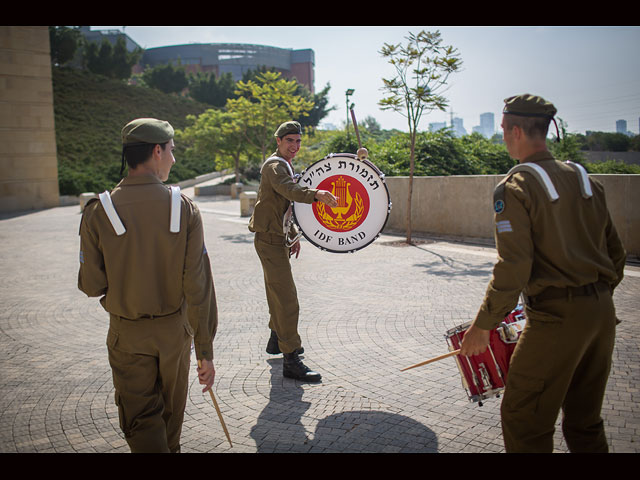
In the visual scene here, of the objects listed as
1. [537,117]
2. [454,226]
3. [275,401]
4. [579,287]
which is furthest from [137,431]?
[454,226]

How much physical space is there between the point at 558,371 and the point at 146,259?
2.08 m

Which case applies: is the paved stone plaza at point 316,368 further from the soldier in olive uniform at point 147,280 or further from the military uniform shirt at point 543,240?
the military uniform shirt at point 543,240

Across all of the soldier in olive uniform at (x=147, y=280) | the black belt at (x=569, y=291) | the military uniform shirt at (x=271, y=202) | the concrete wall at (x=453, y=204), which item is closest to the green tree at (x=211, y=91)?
the concrete wall at (x=453, y=204)

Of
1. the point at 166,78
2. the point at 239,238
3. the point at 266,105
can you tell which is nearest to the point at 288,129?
the point at 239,238

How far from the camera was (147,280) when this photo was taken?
2588 mm

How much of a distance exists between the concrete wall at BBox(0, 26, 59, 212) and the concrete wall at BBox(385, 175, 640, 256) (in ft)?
68.0

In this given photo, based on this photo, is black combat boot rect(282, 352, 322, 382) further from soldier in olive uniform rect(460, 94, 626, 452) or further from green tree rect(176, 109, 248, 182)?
green tree rect(176, 109, 248, 182)

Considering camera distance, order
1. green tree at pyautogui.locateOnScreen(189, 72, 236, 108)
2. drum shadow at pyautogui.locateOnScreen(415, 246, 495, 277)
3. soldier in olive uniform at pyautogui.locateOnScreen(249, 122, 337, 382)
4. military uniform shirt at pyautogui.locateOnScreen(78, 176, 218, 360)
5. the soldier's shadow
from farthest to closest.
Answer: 1. green tree at pyautogui.locateOnScreen(189, 72, 236, 108)
2. drum shadow at pyautogui.locateOnScreen(415, 246, 495, 277)
3. soldier in olive uniform at pyautogui.locateOnScreen(249, 122, 337, 382)
4. the soldier's shadow
5. military uniform shirt at pyautogui.locateOnScreen(78, 176, 218, 360)

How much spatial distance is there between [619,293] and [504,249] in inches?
222

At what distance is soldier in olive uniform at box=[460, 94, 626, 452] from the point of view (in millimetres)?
2471

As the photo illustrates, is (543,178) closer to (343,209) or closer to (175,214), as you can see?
(175,214)

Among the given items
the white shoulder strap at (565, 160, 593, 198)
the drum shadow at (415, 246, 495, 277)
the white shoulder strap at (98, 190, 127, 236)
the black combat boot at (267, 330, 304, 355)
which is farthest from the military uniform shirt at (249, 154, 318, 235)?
the drum shadow at (415, 246, 495, 277)

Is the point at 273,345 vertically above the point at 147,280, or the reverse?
the point at 147,280

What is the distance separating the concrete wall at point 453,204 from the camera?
12164mm
